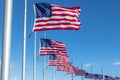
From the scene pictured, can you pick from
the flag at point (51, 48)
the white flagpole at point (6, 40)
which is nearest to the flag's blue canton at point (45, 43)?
the flag at point (51, 48)

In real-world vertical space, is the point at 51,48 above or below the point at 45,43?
below

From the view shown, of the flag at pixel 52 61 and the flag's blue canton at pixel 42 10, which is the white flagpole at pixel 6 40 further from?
the flag at pixel 52 61

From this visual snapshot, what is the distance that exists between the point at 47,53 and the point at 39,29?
1041cm

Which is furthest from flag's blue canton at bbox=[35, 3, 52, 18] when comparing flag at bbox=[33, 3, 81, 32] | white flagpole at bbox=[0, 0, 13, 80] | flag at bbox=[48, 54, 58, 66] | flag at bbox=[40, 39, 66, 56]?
flag at bbox=[48, 54, 58, 66]

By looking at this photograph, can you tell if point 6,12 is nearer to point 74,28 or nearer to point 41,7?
point 74,28

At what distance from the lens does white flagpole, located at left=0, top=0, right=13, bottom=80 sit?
7.44 meters

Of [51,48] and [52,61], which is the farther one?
[52,61]

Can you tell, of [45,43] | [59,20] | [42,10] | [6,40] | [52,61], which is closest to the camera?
[6,40]

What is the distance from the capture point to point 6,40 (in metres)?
7.51

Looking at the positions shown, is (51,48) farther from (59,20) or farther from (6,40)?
(6,40)

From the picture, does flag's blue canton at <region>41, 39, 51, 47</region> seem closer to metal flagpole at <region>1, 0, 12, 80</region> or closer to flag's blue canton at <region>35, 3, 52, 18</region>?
flag's blue canton at <region>35, 3, 52, 18</region>

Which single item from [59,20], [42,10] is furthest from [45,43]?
[59,20]

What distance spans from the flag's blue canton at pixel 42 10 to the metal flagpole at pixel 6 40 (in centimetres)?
880

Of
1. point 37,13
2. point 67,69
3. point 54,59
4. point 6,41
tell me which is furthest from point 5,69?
point 67,69
